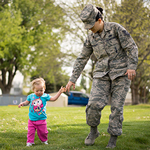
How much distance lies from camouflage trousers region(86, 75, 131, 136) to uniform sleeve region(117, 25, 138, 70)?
26cm

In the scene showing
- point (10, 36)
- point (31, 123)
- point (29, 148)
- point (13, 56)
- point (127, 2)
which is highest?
point (127, 2)

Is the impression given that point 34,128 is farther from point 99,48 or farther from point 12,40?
point 12,40

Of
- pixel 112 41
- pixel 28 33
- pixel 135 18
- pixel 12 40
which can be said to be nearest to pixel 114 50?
pixel 112 41

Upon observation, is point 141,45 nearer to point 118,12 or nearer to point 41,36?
point 118,12

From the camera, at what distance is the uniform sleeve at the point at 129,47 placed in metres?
3.71

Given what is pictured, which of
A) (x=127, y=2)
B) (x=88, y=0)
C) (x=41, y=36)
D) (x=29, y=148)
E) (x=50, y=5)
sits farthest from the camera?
(x=41, y=36)

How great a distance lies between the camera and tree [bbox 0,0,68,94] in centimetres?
2355

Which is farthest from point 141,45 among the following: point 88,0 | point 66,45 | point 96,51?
point 96,51

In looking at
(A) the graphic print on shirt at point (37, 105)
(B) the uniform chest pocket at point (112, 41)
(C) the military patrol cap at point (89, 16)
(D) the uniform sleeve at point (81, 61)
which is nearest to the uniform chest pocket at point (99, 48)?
(B) the uniform chest pocket at point (112, 41)

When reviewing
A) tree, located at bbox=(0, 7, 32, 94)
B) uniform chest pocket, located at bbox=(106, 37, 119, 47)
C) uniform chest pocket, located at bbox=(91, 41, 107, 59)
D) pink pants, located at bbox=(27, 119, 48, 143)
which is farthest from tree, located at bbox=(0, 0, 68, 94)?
pink pants, located at bbox=(27, 119, 48, 143)

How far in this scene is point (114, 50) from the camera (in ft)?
12.6

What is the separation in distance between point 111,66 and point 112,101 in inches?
22.6

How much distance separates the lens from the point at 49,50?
25250 millimetres

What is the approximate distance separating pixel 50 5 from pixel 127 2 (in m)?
8.25
